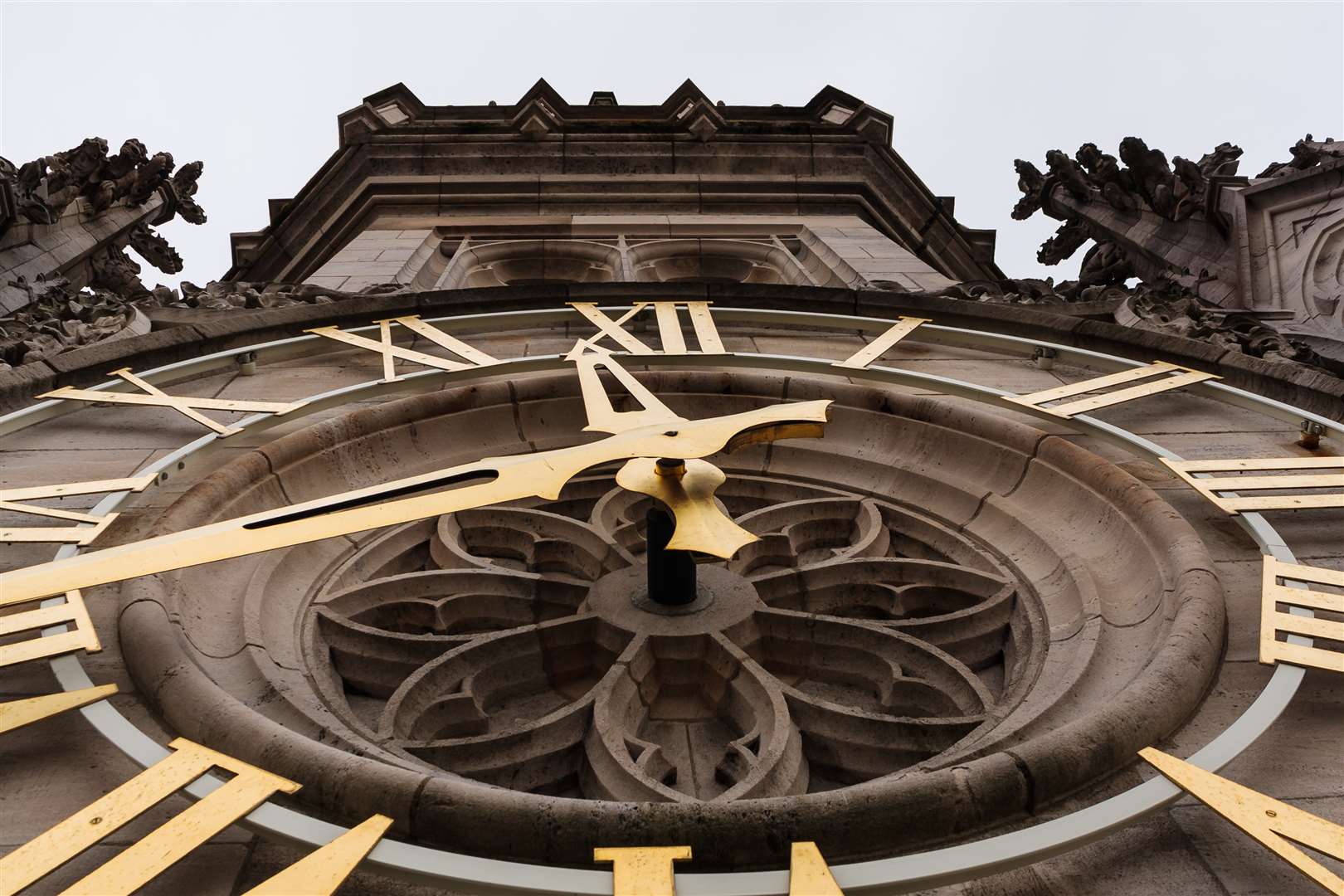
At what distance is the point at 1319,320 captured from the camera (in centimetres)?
913

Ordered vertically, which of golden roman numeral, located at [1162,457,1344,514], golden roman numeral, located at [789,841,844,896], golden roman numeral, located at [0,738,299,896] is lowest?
golden roman numeral, located at [789,841,844,896]

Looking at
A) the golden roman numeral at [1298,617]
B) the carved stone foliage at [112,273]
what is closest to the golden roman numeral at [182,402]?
the golden roman numeral at [1298,617]

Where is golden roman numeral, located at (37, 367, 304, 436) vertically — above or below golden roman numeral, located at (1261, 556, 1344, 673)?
above

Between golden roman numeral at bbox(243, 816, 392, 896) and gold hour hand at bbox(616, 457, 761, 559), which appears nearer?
golden roman numeral at bbox(243, 816, 392, 896)


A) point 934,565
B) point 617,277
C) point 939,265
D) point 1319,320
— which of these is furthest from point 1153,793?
point 939,265

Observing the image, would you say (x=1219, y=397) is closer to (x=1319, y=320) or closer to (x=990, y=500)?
(x=990, y=500)

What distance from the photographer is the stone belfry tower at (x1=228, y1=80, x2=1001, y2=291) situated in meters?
13.3

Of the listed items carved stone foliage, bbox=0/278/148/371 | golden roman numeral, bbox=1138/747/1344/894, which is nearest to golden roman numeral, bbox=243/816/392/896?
golden roman numeral, bbox=1138/747/1344/894

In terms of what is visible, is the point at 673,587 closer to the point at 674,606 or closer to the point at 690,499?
the point at 674,606

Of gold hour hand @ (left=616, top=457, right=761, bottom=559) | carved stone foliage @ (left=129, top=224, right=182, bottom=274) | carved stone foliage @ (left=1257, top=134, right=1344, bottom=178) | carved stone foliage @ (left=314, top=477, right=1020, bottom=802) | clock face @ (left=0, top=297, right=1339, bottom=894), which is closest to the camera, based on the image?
clock face @ (left=0, top=297, right=1339, bottom=894)

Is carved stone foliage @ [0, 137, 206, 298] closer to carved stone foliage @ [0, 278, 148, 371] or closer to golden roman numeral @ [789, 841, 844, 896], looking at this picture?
carved stone foliage @ [0, 278, 148, 371]

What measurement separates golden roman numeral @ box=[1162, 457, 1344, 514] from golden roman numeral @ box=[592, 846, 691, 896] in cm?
302

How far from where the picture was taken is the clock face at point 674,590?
326cm

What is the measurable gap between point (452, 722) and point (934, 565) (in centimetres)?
234
